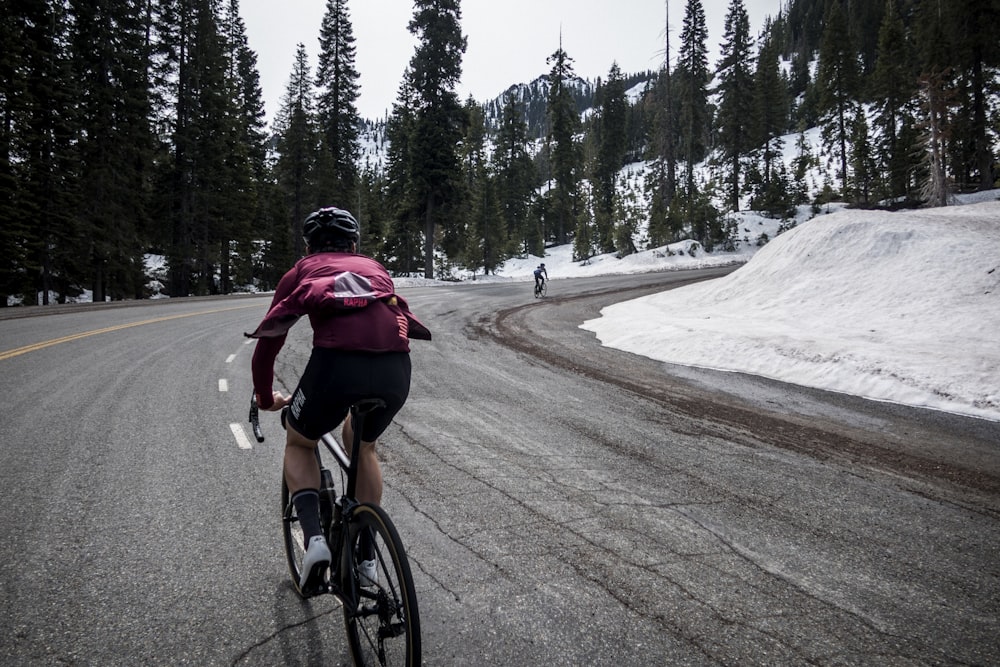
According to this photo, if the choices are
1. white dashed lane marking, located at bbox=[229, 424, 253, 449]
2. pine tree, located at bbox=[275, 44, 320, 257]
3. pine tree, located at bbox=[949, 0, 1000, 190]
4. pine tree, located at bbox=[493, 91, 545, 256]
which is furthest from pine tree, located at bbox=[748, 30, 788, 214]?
white dashed lane marking, located at bbox=[229, 424, 253, 449]

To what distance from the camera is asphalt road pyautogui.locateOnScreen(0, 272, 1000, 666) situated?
2619 millimetres

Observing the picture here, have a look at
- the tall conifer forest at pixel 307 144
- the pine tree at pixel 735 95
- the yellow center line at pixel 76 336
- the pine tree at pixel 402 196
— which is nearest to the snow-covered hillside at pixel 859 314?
the yellow center line at pixel 76 336

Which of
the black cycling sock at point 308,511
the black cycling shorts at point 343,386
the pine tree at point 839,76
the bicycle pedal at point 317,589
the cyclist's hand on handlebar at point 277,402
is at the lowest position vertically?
the bicycle pedal at point 317,589

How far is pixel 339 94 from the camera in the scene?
45.2m

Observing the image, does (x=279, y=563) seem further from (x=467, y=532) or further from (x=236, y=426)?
(x=236, y=426)

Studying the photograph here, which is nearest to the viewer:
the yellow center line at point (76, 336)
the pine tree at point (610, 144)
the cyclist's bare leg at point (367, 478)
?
the cyclist's bare leg at point (367, 478)

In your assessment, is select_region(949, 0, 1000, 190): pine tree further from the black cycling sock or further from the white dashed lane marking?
the black cycling sock

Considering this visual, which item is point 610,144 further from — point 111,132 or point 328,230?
point 328,230

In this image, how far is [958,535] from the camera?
11.9 ft

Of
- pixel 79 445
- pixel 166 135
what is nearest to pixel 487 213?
pixel 166 135

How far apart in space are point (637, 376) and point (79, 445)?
25.4 feet

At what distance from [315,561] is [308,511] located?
0.24m

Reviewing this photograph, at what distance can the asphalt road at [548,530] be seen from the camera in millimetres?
2619

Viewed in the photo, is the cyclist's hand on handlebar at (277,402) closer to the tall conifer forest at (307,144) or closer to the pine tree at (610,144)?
the tall conifer forest at (307,144)
